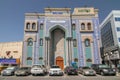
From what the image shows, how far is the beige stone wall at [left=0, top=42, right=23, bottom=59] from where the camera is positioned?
46.3 meters

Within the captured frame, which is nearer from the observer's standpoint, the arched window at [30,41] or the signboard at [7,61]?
the signboard at [7,61]

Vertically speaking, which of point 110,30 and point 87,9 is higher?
point 87,9

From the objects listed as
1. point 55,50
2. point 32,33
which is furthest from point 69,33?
Answer: point 32,33

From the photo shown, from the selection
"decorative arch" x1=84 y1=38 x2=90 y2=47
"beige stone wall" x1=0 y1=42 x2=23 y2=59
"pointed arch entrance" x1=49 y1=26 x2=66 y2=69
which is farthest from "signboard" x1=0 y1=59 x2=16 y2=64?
"decorative arch" x1=84 y1=38 x2=90 y2=47

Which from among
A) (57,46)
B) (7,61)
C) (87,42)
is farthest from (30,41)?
(87,42)

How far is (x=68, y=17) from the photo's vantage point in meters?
35.1

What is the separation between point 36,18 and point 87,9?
13.5 metres

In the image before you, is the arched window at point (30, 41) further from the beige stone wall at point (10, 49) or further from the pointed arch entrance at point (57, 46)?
the beige stone wall at point (10, 49)

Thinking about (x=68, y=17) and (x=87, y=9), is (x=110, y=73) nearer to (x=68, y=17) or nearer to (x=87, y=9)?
(x=68, y=17)

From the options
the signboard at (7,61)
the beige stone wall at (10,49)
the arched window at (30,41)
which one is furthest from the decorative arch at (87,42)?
the beige stone wall at (10,49)

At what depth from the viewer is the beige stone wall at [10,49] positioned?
46.3m

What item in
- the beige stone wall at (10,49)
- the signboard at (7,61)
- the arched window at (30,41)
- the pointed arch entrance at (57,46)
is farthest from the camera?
the beige stone wall at (10,49)

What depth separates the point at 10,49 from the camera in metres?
48.1

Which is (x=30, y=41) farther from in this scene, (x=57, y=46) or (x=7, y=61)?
(x=7, y=61)
